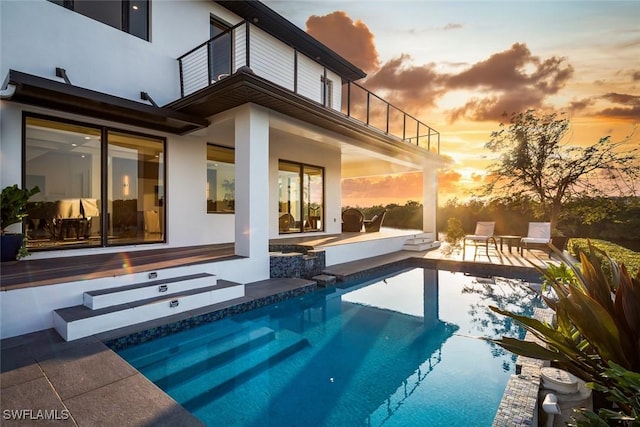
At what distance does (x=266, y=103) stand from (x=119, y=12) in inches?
156

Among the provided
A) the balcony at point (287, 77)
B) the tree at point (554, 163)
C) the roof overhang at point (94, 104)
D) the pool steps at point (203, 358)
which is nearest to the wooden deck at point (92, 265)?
the pool steps at point (203, 358)

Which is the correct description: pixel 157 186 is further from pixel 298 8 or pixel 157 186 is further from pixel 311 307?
pixel 298 8

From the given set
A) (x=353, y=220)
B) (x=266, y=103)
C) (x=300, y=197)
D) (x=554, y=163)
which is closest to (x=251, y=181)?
(x=266, y=103)

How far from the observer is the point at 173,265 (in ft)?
18.0

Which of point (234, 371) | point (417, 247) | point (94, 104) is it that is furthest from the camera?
point (417, 247)

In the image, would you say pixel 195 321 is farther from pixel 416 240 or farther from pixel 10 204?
pixel 416 240

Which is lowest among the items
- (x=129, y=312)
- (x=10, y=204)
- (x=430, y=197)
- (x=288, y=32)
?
(x=129, y=312)

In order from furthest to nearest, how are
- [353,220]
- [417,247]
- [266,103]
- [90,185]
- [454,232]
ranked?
[353,220]
[454,232]
[417,247]
[90,185]
[266,103]

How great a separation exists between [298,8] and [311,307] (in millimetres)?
9003

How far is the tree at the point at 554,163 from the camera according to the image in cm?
1277

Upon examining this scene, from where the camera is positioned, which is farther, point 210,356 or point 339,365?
point 210,356

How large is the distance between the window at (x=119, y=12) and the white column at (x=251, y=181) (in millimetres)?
3255

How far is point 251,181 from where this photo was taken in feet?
20.6

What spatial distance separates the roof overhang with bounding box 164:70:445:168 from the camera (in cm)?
557
